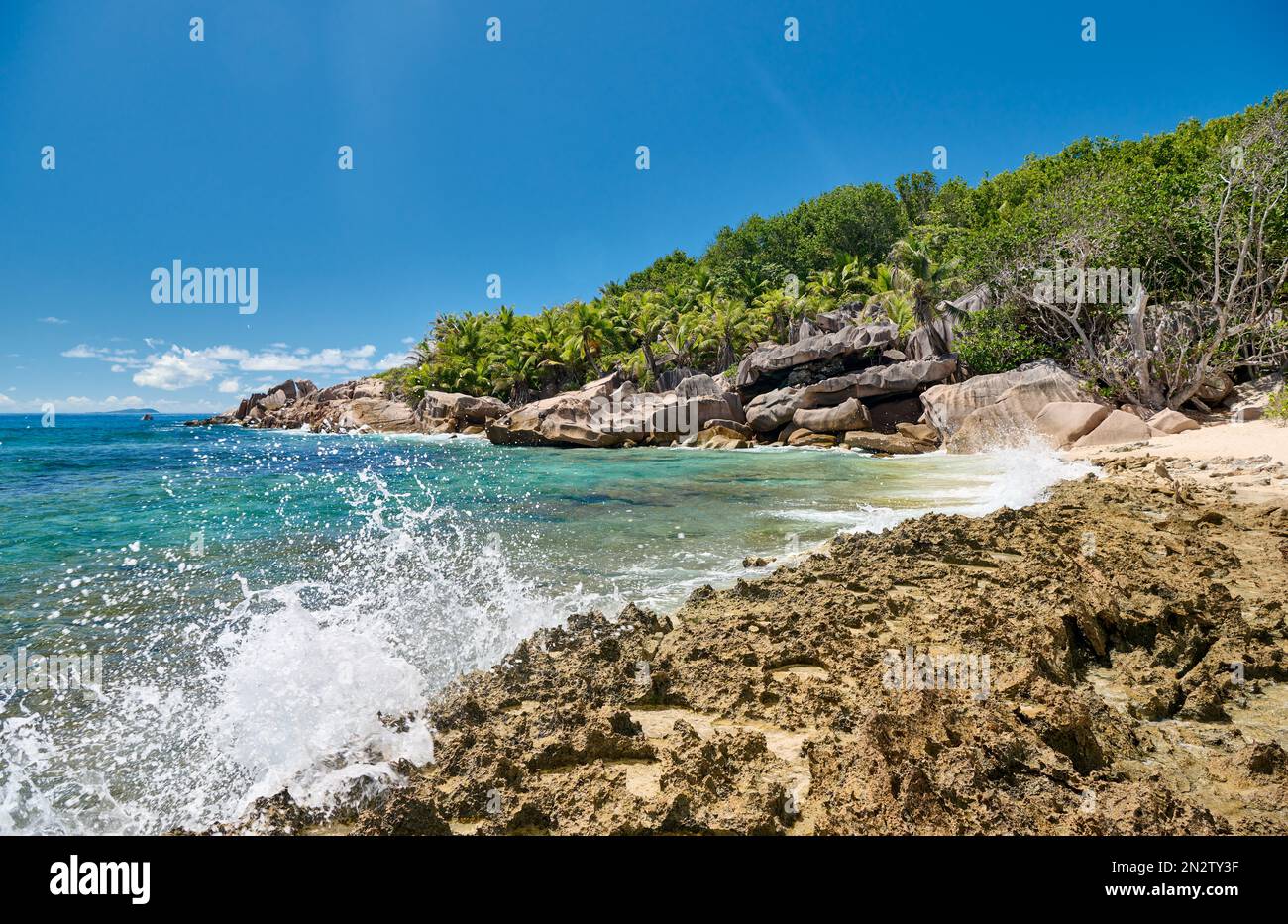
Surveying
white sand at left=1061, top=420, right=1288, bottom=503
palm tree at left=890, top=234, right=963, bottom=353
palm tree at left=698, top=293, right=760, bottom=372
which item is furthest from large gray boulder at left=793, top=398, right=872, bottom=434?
palm tree at left=698, top=293, right=760, bottom=372

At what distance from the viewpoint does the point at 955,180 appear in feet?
203

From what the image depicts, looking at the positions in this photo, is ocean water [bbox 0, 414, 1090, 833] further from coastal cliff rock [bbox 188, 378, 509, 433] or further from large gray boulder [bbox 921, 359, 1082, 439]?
coastal cliff rock [bbox 188, 378, 509, 433]

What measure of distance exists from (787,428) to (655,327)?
69.0ft

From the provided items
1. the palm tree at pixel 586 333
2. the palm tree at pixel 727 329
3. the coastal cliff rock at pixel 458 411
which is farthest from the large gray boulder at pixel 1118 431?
the coastal cliff rock at pixel 458 411

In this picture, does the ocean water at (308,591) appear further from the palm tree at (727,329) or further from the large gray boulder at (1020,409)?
the palm tree at (727,329)

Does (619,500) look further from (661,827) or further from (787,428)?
(787,428)

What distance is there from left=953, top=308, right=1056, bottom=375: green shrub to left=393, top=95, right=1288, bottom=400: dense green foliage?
89 mm

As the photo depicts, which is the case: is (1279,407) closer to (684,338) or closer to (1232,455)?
(1232,455)

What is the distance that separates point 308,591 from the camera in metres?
8.73

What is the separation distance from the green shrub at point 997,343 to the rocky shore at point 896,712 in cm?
2509

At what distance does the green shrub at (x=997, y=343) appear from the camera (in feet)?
96.6

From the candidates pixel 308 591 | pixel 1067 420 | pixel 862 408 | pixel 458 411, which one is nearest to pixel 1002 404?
pixel 1067 420

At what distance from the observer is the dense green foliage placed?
25328 millimetres
